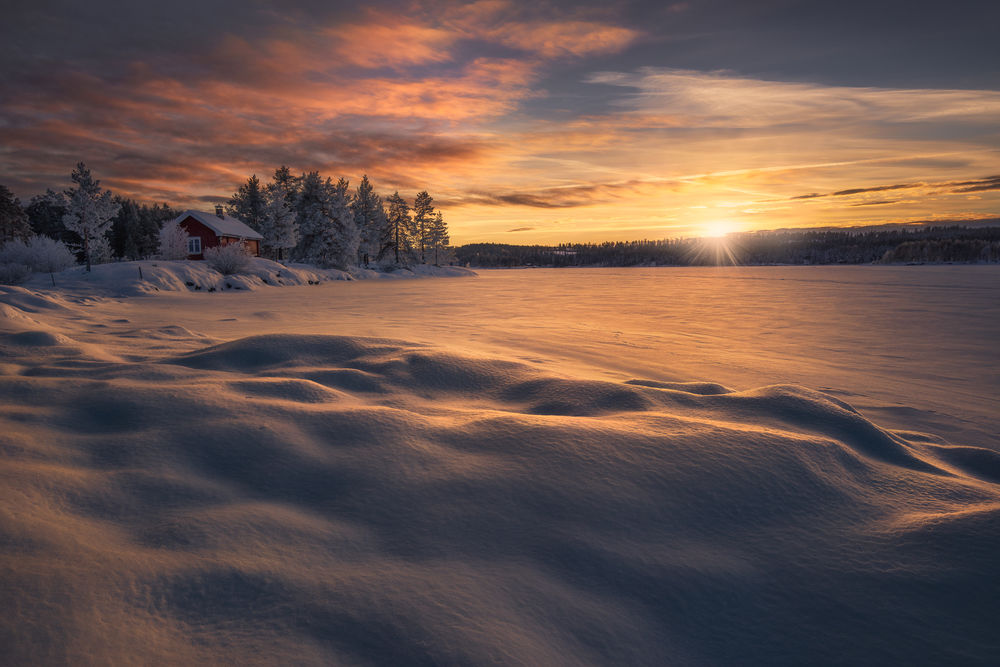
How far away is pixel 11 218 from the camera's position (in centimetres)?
4225

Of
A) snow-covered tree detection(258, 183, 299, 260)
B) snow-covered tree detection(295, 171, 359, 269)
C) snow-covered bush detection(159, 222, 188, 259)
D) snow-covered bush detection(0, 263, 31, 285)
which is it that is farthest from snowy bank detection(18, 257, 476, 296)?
snow-covered tree detection(295, 171, 359, 269)

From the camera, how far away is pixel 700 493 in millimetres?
1687

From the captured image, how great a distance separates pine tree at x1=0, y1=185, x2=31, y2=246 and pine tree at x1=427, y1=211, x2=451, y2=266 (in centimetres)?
4462

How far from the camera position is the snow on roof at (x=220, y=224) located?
37.0 meters

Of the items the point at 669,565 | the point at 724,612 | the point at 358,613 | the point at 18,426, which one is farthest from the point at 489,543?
the point at 18,426

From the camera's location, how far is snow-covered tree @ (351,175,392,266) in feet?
189

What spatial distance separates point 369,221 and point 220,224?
2289 cm

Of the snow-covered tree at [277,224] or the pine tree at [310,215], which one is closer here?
the snow-covered tree at [277,224]

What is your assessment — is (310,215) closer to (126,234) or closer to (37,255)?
(126,234)

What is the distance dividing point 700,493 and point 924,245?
134643mm

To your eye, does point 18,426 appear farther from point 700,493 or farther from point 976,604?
point 976,604

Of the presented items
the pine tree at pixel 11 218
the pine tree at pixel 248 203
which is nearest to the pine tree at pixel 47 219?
the pine tree at pixel 11 218

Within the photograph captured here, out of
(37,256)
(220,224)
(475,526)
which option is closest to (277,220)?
(220,224)

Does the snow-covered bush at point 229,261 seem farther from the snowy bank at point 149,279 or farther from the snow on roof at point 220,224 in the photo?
the snow on roof at point 220,224
